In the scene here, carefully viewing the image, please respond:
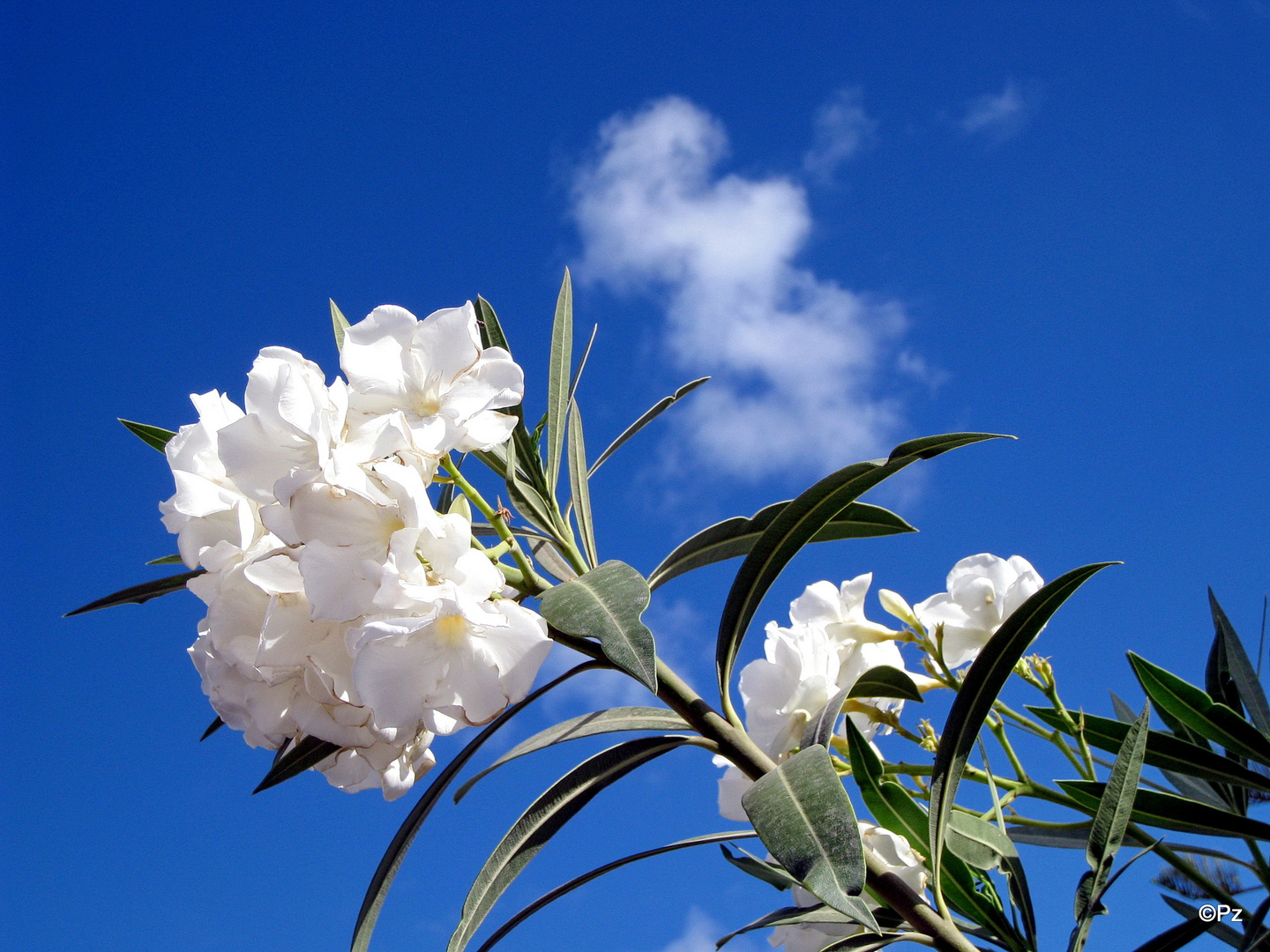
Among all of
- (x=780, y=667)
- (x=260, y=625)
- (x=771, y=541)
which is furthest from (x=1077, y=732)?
(x=260, y=625)

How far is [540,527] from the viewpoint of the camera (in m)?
1.19

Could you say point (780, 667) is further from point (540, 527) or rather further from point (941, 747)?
point (540, 527)

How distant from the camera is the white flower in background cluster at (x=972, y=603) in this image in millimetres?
1310

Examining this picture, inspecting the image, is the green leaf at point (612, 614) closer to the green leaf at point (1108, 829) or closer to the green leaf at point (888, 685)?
the green leaf at point (888, 685)

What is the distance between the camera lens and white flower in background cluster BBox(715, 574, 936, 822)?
Result: 1.21m

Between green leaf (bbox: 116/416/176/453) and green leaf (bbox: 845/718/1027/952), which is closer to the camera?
green leaf (bbox: 845/718/1027/952)

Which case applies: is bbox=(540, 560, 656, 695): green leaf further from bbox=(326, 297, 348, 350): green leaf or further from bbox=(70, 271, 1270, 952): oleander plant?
bbox=(326, 297, 348, 350): green leaf

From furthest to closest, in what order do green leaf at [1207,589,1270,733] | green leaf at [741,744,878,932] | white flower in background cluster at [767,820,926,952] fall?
1. green leaf at [1207,589,1270,733]
2. white flower in background cluster at [767,820,926,952]
3. green leaf at [741,744,878,932]

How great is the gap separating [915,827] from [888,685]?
7.5 inches

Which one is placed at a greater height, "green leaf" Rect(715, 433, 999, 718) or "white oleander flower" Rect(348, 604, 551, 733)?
"green leaf" Rect(715, 433, 999, 718)

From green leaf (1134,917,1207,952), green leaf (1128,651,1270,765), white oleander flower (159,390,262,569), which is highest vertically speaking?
white oleander flower (159,390,262,569)

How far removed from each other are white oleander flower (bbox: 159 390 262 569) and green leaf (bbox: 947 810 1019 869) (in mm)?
864

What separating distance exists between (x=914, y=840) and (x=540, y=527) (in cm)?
59

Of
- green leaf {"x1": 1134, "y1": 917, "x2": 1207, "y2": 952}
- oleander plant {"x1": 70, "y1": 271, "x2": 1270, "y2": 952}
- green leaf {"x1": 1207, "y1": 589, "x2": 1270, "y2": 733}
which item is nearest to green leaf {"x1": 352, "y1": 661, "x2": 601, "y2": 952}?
oleander plant {"x1": 70, "y1": 271, "x2": 1270, "y2": 952}
